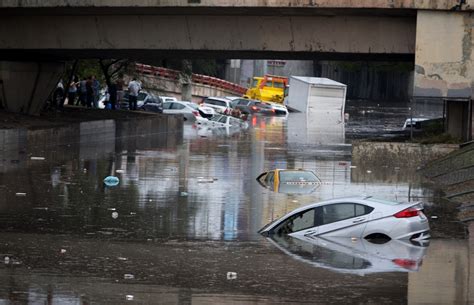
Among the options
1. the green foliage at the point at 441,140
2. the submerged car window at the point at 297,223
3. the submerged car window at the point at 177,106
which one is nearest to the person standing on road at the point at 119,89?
the submerged car window at the point at 177,106

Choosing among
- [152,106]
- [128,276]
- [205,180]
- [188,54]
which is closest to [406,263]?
[128,276]

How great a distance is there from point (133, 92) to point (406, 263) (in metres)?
38.1

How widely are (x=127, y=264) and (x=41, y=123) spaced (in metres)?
24.2

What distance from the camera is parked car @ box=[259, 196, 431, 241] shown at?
821 inches

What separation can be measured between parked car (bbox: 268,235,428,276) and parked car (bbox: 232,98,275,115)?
6351cm

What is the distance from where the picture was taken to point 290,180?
30703 mm

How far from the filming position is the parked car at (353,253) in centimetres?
1789

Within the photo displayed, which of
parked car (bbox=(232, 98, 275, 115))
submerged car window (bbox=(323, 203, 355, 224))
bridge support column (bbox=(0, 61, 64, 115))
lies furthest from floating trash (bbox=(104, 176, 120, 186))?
parked car (bbox=(232, 98, 275, 115))

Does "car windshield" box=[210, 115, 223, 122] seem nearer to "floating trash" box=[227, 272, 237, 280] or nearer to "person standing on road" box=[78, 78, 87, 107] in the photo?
"person standing on road" box=[78, 78, 87, 107]

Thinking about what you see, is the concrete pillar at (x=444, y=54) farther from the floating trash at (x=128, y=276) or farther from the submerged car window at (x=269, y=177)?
the floating trash at (x=128, y=276)

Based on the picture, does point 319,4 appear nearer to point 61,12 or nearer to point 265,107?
point 61,12

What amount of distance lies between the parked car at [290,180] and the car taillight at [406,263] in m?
10.9

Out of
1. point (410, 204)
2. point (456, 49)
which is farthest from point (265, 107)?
point (410, 204)

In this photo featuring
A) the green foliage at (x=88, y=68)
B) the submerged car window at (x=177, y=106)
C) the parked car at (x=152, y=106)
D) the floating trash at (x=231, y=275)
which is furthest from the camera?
the submerged car window at (x=177, y=106)
